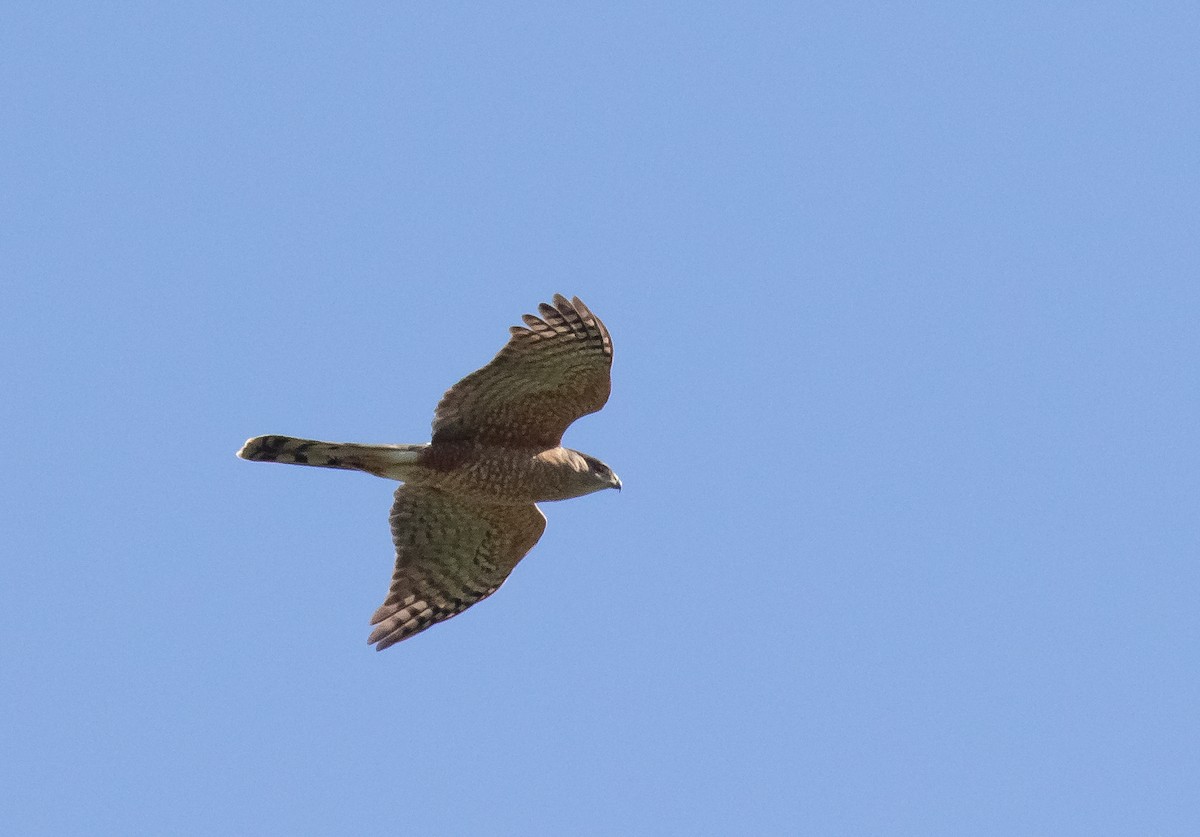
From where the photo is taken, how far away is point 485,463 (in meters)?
12.7

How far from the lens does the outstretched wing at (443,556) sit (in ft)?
44.4

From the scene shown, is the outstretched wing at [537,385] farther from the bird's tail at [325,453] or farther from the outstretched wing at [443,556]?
the outstretched wing at [443,556]

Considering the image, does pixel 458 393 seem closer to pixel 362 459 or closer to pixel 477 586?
pixel 362 459

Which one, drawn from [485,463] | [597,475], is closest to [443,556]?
[485,463]

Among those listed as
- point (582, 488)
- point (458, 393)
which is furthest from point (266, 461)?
point (582, 488)

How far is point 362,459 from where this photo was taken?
1266cm

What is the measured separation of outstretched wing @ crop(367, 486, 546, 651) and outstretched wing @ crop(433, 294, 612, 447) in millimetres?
979

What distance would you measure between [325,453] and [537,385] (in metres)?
1.70

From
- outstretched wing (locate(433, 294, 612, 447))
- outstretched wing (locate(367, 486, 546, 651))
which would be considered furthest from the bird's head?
outstretched wing (locate(367, 486, 546, 651))

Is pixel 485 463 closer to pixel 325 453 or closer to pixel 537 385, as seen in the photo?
pixel 537 385

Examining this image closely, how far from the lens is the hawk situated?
1223 cm

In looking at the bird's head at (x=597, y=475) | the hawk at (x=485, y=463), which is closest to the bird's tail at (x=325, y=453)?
the hawk at (x=485, y=463)

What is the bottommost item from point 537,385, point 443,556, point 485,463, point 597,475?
point 443,556

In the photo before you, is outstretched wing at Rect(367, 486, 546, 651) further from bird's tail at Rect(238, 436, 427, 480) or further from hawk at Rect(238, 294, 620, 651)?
bird's tail at Rect(238, 436, 427, 480)
